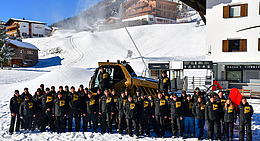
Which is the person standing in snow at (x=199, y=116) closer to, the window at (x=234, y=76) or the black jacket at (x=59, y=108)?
the black jacket at (x=59, y=108)

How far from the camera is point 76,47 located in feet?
184

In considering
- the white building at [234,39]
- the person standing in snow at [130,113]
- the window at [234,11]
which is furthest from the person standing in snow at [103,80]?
the window at [234,11]

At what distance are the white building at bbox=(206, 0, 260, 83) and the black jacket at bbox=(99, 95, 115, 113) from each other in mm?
15318

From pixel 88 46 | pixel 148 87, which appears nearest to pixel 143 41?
pixel 88 46

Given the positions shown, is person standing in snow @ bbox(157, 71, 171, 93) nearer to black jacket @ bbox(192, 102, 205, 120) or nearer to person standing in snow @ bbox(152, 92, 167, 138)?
person standing in snow @ bbox(152, 92, 167, 138)

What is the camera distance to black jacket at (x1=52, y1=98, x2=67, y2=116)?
8.45 metres

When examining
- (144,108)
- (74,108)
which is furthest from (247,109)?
(74,108)

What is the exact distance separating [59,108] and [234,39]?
17860 millimetres

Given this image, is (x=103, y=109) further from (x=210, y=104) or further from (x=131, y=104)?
(x=210, y=104)

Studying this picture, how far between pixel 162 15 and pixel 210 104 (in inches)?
3151

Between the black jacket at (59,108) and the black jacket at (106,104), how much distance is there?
1485 millimetres

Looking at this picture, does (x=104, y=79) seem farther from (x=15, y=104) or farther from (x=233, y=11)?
(x=233, y=11)

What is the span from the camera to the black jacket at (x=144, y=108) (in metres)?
8.29

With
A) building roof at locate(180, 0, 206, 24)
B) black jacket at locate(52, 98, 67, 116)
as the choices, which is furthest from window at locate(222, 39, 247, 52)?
black jacket at locate(52, 98, 67, 116)
